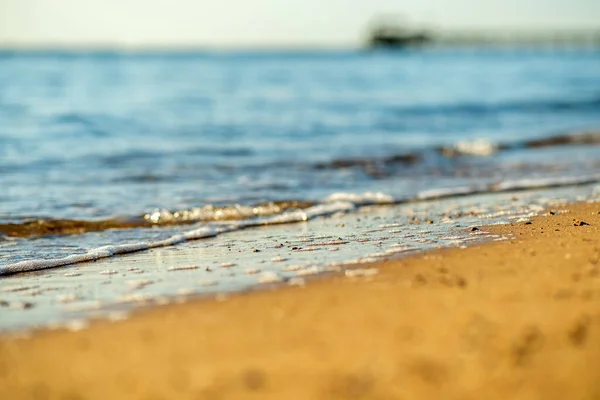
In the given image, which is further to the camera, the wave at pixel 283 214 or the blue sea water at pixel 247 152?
the blue sea water at pixel 247 152

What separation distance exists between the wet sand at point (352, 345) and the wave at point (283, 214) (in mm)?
2152

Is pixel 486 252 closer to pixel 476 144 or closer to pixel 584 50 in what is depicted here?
pixel 476 144

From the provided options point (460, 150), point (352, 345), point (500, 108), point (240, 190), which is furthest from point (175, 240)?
point (500, 108)

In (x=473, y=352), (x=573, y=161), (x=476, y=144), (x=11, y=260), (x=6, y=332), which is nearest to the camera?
(x=473, y=352)

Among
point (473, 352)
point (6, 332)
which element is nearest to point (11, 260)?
point (6, 332)

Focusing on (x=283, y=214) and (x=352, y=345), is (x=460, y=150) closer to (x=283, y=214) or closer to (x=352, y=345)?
(x=283, y=214)

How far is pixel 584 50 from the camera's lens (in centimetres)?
13625

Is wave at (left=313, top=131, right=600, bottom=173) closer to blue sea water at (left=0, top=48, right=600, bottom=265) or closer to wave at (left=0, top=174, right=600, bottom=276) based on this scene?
blue sea water at (left=0, top=48, right=600, bottom=265)

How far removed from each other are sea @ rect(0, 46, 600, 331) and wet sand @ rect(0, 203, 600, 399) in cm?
51

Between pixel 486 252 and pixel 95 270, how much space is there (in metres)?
2.85

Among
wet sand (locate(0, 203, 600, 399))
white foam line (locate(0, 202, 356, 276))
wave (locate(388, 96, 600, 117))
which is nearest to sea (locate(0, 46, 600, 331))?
white foam line (locate(0, 202, 356, 276))

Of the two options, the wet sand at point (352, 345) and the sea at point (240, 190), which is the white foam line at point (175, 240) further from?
the wet sand at point (352, 345)

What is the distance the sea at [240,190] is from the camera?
5.54m

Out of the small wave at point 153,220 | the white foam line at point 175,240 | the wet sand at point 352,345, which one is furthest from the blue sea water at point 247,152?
the wet sand at point 352,345
